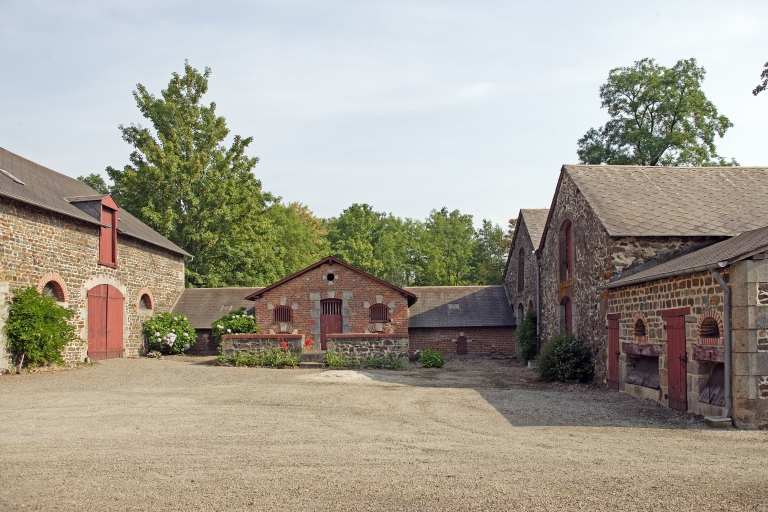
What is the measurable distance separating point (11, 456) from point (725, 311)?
32.5 feet

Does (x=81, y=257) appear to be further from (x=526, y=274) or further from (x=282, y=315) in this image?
(x=526, y=274)

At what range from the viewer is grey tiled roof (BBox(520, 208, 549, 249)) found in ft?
82.8

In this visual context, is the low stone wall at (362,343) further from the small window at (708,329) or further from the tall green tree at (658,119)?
the tall green tree at (658,119)

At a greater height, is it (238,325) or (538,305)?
(538,305)

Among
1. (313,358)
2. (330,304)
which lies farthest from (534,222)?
(313,358)

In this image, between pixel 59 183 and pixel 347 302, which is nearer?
pixel 59 183

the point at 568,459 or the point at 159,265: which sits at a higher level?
the point at 159,265

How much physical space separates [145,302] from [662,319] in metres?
19.1

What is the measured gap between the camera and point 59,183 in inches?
842

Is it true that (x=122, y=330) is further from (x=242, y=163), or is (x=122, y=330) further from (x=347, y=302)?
(x=242, y=163)

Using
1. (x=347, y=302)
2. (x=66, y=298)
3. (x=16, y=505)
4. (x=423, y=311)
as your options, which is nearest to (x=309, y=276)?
(x=347, y=302)

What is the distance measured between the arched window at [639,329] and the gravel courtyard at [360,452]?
1.41m

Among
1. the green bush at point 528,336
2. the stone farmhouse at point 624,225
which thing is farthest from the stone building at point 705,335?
the green bush at point 528,336

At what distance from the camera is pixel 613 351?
1508cm
